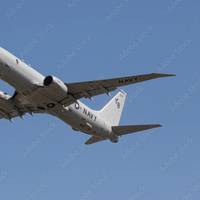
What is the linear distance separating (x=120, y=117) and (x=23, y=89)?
1890 cm

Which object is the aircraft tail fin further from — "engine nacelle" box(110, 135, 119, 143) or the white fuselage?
the white fuselage

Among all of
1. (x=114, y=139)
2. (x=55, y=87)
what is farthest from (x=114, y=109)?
(x=55, y=87)

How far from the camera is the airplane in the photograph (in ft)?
151

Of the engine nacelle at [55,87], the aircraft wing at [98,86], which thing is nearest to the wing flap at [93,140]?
the aircraft wing at [98,86]

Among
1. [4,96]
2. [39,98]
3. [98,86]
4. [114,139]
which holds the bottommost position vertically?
[114,139]

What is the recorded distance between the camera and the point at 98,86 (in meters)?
47.0

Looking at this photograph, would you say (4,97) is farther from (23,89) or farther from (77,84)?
(77,84)

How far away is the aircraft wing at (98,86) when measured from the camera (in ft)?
148

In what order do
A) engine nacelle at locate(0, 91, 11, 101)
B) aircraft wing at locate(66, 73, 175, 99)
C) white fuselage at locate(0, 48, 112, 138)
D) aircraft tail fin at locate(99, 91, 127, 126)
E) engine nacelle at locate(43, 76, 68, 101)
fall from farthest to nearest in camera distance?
aircraft tail fin at locate(99, 91, 127, 126) < engine nacelle at locate(0, 91, 11, 101) < engine nacelle at locate(43, 76, 68, 101) < white fuselage at locate(0, 48, 112, 138) < aircraft wing at locate(66, 73, 175, 99)

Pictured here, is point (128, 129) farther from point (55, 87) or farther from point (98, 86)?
point (55, 87)

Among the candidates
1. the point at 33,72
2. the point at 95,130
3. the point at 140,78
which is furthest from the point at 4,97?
the point at 140,78

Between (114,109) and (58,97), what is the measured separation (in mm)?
15651

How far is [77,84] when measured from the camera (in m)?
47.3

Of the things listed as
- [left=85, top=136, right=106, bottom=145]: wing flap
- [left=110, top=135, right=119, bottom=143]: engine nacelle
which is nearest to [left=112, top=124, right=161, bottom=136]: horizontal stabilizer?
[left=110, top=135, right=119, bottom=143]: engine nacelle
